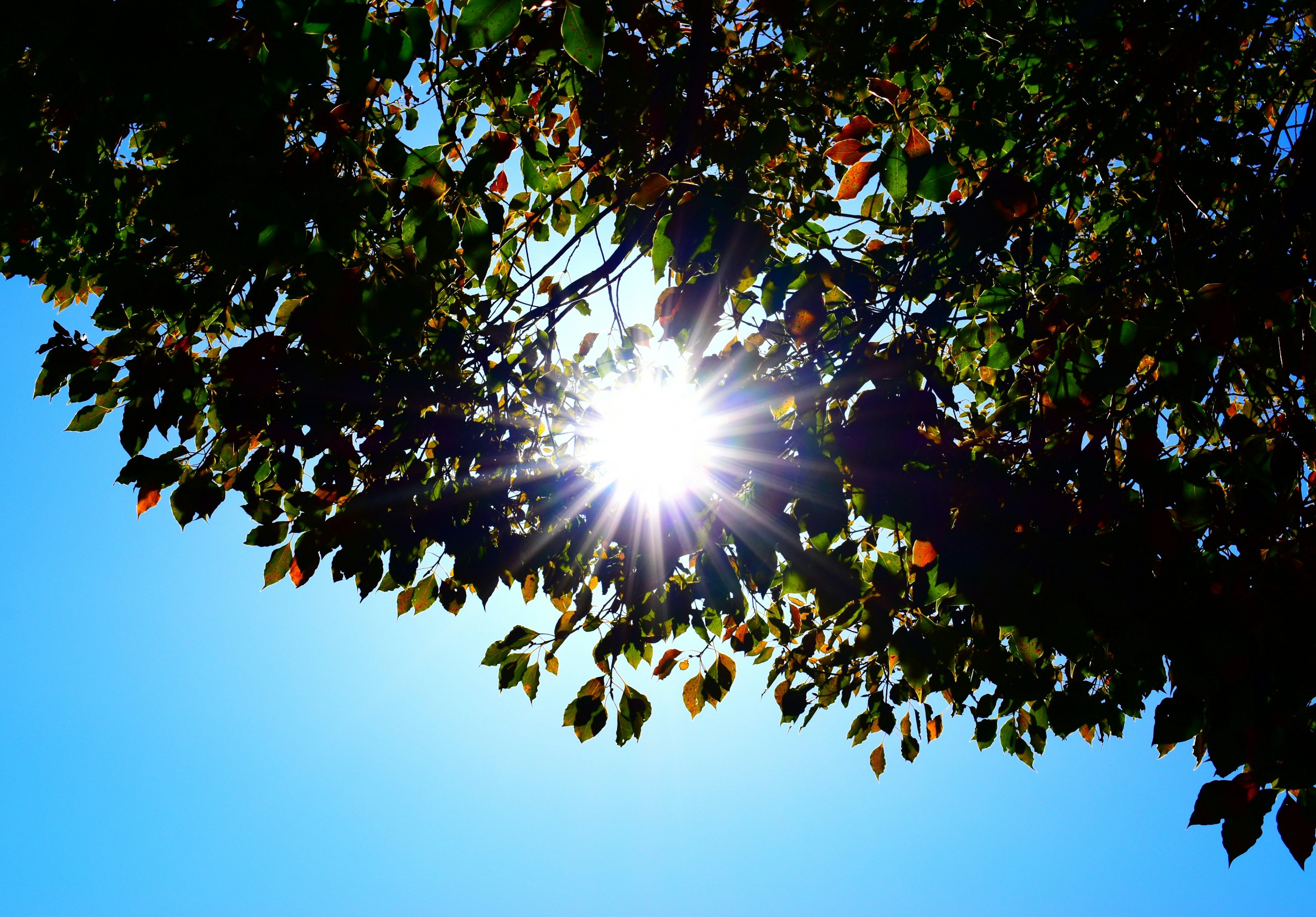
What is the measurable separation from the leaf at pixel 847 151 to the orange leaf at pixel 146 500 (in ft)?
8.36

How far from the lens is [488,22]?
4.53ft

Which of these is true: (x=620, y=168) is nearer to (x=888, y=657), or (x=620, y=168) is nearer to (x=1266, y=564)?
(x=888, y=657)

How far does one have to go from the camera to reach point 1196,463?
72.6 inches

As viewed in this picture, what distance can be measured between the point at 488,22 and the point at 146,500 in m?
2.27

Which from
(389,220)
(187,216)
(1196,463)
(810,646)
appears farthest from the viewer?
(810,646)

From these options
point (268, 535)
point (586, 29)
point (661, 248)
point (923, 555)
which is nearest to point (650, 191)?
point (661, 248)

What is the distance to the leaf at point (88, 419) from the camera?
2.43 m

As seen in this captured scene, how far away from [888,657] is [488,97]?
10.3 feet

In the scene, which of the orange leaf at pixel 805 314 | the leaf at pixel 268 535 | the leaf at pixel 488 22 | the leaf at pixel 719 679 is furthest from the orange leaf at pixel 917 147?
the leaf at pixel 268 535

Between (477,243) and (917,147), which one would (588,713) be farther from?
(917,147)

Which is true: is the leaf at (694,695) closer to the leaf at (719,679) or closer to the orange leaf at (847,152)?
the leaf at (719,679)

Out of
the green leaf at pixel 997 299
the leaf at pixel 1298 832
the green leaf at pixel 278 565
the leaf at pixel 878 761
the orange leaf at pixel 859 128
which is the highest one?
the green leaf at pixel 997 299

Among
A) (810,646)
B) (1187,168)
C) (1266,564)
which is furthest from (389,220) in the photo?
(1187,168)

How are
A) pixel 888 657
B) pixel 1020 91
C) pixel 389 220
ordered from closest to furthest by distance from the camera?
pixel 389 220
pixel 888 657
pixel 1020 91
